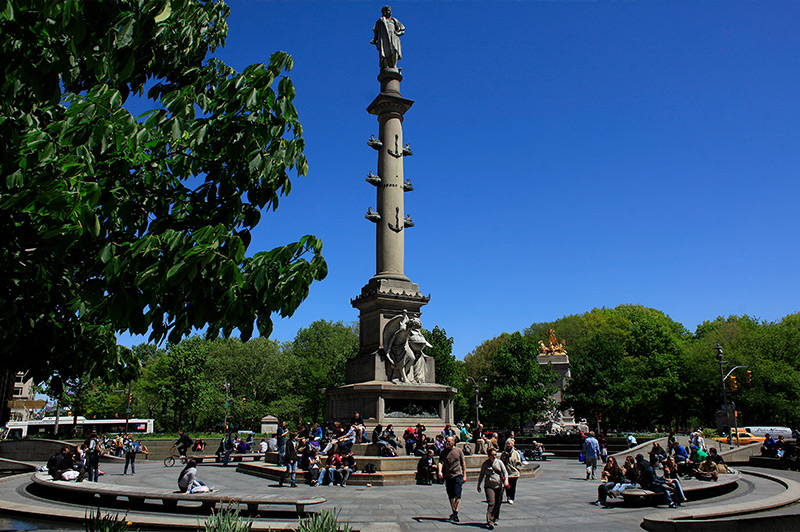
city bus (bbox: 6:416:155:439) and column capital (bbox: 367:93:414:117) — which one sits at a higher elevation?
column capital (bbox: 367:93:414:117)

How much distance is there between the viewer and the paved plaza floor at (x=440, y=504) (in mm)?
11195

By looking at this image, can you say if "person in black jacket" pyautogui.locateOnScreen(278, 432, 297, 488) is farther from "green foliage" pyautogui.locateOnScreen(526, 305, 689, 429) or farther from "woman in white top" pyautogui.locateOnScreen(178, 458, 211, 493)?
"green foliage" pyautogui.locateOnScreen(526, 305, 689, 429)

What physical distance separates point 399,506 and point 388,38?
21.6 meters

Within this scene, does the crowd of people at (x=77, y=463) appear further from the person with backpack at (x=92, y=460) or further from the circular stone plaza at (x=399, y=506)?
the circular stone plaza at (x=399, y=506)

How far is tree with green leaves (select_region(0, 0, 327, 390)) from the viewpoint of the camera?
15.3 ft

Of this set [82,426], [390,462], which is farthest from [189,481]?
[82,426]

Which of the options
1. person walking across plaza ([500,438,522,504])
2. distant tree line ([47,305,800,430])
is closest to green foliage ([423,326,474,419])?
distant tree line ([47,305,800,430])

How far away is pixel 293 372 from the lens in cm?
6781

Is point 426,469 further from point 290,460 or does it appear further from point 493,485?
point 493,485

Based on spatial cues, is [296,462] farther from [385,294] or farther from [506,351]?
[506,351]

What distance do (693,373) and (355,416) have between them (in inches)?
2003

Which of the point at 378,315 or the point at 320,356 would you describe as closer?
the point at 378,315

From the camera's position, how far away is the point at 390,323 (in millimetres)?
23016

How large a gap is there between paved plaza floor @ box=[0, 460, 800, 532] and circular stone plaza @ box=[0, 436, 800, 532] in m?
0.02
